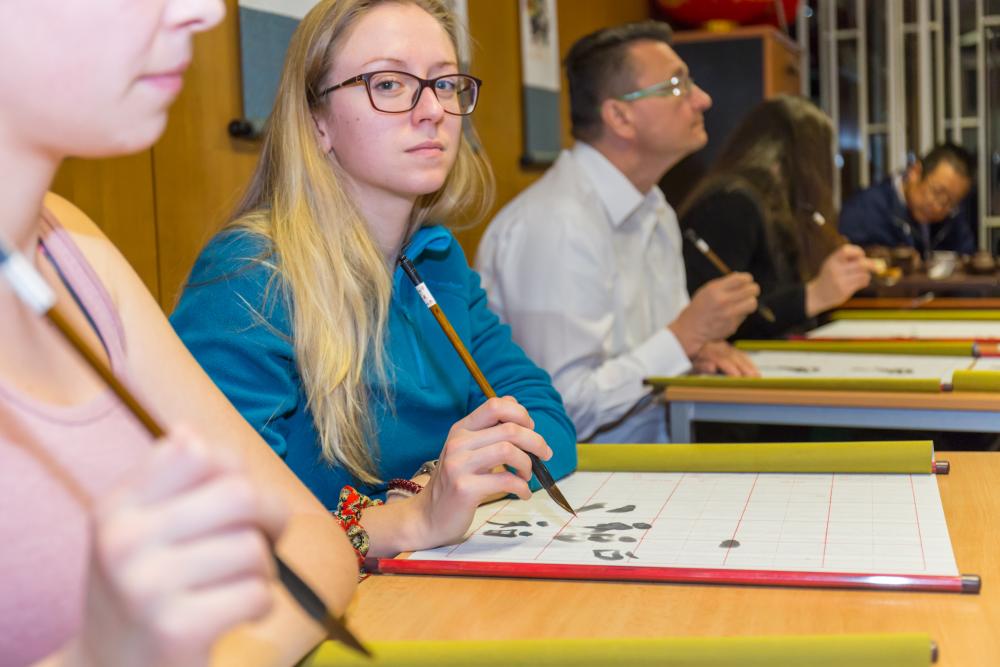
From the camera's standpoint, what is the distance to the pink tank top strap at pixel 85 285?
80 cm

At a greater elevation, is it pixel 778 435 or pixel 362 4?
pixel 362 4

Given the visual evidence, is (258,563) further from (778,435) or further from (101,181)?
(778,435)

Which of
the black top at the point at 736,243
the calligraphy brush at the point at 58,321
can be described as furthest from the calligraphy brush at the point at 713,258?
the calligraphy brush at the point at 58,321

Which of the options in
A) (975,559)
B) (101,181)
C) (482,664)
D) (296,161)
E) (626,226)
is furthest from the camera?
(626,226)

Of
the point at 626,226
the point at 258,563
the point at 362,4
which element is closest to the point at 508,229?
the point at 626,226

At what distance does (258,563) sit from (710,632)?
480mm

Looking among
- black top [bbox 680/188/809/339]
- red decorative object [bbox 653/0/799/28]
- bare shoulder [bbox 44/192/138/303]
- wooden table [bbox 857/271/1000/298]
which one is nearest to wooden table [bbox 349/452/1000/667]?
bare shoulder [bbox 44/192/138/303]

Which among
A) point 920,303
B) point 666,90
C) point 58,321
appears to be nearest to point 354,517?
point 58,321

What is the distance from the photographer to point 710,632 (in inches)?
33.7

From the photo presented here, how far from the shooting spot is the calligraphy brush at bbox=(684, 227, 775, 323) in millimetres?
2939

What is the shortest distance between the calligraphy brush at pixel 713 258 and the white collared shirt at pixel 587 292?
0.31 m

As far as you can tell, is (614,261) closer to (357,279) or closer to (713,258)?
(713,258)

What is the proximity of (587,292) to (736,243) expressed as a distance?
939 mm

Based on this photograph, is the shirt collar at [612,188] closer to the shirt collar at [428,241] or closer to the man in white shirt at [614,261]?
the man in white shirt at [614,261]
